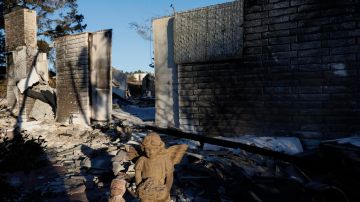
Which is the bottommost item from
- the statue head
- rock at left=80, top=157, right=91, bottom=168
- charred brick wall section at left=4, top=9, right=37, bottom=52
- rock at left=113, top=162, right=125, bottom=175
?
rock at left=80, top=157, right=91, bottom=168

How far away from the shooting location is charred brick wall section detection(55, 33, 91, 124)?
11.1 m

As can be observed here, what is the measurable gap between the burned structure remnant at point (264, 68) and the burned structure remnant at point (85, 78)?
2484 mm

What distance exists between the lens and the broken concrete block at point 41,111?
41.4ft

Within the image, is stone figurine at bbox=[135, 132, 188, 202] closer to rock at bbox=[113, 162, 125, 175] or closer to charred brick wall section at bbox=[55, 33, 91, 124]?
rock at bbox=[113, 162, 125, 175]

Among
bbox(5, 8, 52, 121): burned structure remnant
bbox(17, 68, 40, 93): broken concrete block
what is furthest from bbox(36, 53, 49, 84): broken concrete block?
bbox(17, 68, 40, 93): broken concrete block

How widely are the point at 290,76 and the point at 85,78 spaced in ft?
22.3

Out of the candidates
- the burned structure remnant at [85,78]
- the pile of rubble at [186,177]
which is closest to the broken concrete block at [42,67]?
the burned structure remnant at [85,78]

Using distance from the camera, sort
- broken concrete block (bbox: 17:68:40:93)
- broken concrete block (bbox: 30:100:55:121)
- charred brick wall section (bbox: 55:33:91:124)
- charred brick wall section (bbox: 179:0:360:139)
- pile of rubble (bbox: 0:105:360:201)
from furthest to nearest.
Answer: broken concrete block (bbox: 17:68:40:93) < broken concrete block (bbox: 30:100:55:121) < charred brick wall section (bbox: 55:33:91:124) < charred brick wall section (bbox: 179:0:360:139) < pile of rubble (bbox: 0:105:360:201)

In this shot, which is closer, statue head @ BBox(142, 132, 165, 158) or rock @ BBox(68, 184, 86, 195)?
statue head @ BBox(142, 132, 165, 158)

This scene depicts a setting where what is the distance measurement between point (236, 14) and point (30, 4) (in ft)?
73.9

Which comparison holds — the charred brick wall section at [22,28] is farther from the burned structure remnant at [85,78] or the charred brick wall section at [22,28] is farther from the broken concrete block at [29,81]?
the burned structure remnant at [85,78]

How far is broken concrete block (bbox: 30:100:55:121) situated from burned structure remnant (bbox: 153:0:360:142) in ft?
18.6

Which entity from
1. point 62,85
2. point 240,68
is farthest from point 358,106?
point 62,85

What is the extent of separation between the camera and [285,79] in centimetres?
725
